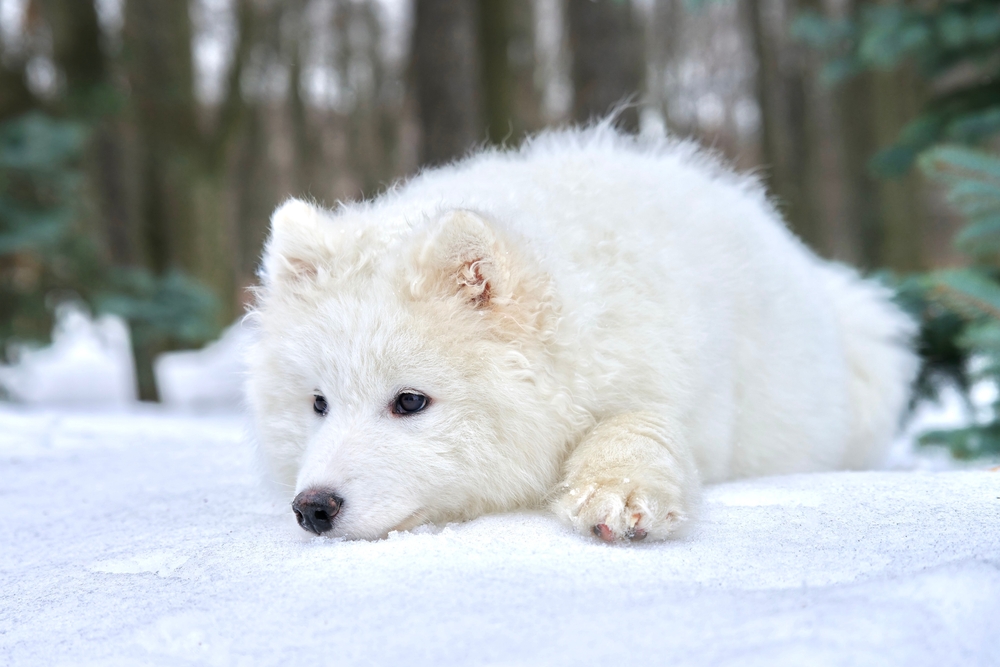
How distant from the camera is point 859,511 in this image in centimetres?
275

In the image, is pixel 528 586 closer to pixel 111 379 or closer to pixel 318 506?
pixel 318 506

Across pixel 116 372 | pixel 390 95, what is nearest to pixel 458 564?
pixel 116 372

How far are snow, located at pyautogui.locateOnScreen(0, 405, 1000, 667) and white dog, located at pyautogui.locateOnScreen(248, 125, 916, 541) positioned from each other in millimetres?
178

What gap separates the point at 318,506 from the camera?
2697 millimetres

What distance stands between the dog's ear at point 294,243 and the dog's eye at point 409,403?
2.14 feet

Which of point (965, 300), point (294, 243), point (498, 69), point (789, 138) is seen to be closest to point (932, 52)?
point (965, 300)

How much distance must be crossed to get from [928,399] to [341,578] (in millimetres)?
4831

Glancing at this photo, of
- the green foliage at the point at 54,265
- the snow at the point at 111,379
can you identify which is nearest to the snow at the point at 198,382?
the snow at the point at 111,379

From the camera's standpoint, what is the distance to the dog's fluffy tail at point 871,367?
4703mm

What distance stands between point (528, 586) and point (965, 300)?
292 centimetres

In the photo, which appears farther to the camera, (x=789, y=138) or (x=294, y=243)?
(x=789, y=138)

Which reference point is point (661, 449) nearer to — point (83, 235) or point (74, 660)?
point (74, 660)

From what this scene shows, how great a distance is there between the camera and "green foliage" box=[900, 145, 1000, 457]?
4.07m

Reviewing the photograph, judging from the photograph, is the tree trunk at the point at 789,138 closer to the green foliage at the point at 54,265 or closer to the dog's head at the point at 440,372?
the green foliage at the point at 54,265
